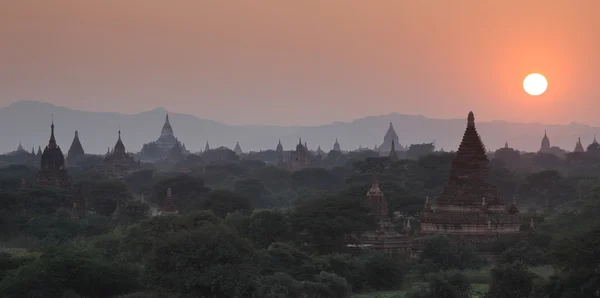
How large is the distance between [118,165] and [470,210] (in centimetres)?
7605

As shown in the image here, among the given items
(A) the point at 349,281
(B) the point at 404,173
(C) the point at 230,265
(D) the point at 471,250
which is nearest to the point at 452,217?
(D) the point at 471,250

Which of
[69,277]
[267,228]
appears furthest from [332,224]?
[69,277]

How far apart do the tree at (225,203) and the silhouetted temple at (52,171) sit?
2028 centimetres

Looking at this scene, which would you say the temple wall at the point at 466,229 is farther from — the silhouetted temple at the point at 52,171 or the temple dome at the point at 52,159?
the temple dome at the point at 52,159

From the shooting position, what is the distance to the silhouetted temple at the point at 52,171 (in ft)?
298

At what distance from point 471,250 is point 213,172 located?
299 feet

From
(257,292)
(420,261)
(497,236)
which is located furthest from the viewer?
(497,236)

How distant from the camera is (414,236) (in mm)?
58031

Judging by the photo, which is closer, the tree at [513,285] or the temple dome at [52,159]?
the tree at [513,285]

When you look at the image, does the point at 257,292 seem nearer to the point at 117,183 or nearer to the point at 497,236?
the point at 497,236

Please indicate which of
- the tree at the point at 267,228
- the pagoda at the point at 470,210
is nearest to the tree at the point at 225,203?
the pagoda at the point at 470,210

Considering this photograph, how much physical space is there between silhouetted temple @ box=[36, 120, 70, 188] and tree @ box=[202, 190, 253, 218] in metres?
20.3

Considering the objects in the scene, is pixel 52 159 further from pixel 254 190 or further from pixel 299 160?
pixel 299 160

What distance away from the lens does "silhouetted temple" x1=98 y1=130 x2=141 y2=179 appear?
418ft
